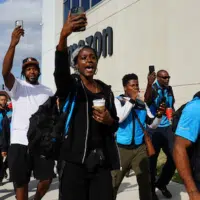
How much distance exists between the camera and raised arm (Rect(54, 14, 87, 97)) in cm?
283

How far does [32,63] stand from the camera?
472cm

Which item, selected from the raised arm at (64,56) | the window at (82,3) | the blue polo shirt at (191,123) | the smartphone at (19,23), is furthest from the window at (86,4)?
the blue polo shirt at (191,123)

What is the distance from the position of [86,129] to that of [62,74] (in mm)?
503

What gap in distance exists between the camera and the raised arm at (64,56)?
111 inches

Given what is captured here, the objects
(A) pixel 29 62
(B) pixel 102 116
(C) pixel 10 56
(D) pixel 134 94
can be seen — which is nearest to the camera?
(B) pixel 102 116

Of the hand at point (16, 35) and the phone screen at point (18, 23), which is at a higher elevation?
the phone screen at point (18, 23)

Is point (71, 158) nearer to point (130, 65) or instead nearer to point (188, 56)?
point (188, 56)

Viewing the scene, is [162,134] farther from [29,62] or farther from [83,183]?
[83,183]

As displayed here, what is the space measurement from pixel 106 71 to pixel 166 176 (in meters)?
10.2

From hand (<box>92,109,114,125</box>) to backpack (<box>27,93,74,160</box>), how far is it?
224 mm

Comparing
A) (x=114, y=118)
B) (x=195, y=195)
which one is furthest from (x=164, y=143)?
(x=195, y=195)

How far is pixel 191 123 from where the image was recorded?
270cm

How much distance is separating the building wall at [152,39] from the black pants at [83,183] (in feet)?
23.9

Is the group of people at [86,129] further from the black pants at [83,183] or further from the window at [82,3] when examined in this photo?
the window at [82,3]
